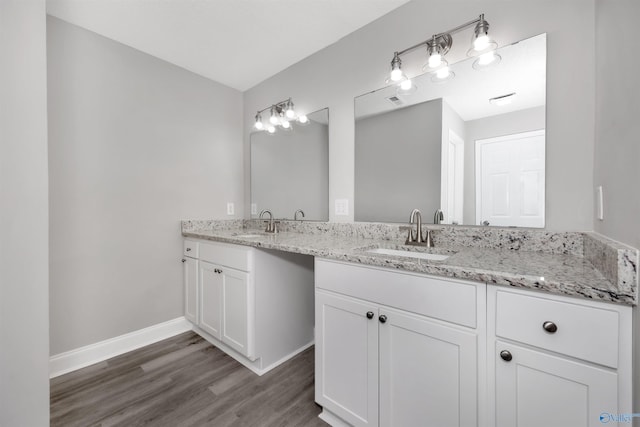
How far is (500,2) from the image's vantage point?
4.41 ft

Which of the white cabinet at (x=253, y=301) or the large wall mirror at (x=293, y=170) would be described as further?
the large wall mirror at (x=293, y=170)

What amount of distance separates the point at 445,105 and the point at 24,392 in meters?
2.39

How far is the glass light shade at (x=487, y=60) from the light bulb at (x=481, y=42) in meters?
0.04

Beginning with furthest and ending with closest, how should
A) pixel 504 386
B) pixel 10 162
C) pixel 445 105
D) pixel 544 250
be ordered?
pixel 445 105 → pixel 544 250 → pixel 10 162 → pixel 504 386

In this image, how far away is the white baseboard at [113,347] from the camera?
179 centimetres

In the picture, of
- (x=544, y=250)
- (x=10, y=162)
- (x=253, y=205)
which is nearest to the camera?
(x=10, y=162)

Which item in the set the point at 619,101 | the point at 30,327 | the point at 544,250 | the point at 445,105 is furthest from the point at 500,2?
the point at 30,327

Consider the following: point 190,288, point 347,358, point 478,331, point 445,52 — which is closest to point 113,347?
point 190,288

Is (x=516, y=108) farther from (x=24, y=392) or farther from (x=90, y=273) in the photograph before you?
(x=90, y=273)

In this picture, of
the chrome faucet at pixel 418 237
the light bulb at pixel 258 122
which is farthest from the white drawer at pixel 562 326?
the light bulb at pixel 258 122

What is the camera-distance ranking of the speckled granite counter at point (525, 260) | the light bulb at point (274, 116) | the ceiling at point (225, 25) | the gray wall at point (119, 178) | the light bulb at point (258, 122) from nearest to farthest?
the speckled granite counter at point (525, 260)
the ceiling at point (225, 25)
the gray wall at point (119, 178)
the light bulb at point (274, 116)
the light bulb at point (258, 122)

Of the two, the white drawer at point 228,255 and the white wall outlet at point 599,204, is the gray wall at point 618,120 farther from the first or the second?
the white drawer at point 228,255

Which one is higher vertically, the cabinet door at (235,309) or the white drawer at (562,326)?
the white drawer at (562,326)

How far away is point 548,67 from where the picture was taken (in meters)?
1.23
